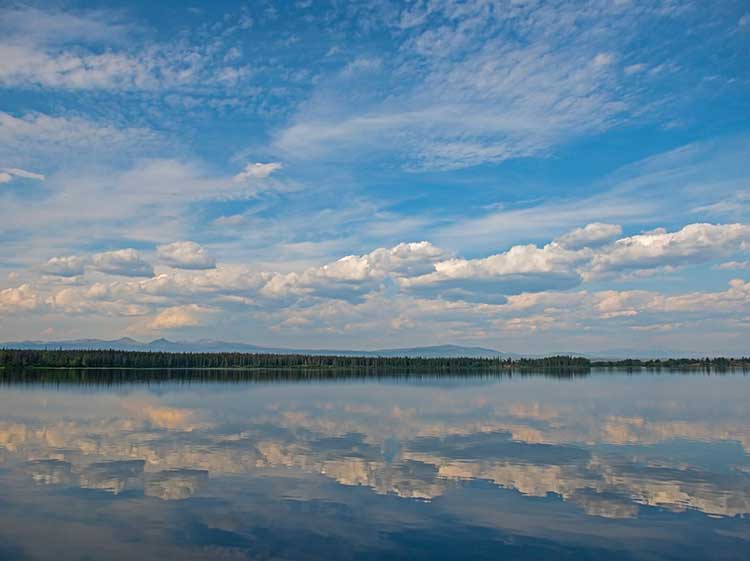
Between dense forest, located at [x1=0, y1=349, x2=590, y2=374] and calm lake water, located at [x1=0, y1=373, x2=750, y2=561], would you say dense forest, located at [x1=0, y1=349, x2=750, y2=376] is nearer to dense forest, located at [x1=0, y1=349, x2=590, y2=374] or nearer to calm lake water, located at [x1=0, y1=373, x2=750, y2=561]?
dense forest, located at [x1=0, y1=349, x2=590, y2=374]

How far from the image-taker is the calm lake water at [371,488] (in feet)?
45.5

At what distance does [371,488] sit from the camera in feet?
63.3

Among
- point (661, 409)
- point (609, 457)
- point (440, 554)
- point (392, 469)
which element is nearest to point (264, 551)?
point (440, 554)

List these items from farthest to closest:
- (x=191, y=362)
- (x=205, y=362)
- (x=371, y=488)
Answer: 1. (x=205, y=362)
2. (x=191, y=362)
3. (x=371, y=488)

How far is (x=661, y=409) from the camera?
45.8 m

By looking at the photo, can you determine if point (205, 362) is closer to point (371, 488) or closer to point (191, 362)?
point (191, 362)

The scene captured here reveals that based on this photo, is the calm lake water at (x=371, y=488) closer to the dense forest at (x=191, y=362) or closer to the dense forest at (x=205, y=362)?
the dense forest at (x=205, y=362)

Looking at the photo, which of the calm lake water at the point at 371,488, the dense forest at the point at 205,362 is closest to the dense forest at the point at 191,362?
the dense forest at the point at 205,362

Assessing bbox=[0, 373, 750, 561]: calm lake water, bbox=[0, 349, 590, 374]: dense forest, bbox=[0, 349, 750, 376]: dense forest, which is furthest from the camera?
bbox=[0, 349, 590, 374]: dense forest

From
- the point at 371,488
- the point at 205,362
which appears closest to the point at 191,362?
the point at 205,362

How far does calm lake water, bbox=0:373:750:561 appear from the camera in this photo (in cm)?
1386

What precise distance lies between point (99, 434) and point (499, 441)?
19.4 m

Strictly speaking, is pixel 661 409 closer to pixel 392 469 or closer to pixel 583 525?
pixel 392 469

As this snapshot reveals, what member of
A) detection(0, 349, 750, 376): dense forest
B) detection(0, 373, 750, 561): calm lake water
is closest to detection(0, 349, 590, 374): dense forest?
detection(0, 349, 750, 376): dense forest
